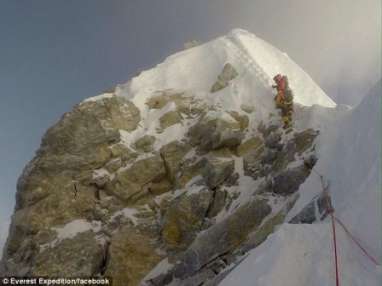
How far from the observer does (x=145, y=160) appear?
32.6m

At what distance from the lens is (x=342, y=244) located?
1074 centimetres

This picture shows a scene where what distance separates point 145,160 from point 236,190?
865 centimetres

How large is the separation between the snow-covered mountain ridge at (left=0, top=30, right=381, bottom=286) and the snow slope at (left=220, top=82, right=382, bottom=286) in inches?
68.1

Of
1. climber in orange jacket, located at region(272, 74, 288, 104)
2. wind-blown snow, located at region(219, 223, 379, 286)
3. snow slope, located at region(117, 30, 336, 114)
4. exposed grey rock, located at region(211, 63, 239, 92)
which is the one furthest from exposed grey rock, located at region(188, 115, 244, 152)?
wind-blown snow, located at region(219, 223, 379, 286)

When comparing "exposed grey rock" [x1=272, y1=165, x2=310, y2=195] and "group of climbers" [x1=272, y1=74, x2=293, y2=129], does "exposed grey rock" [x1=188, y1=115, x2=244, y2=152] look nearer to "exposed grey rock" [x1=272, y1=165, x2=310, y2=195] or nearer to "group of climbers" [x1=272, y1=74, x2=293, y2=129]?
"group of climbers" [x1=272, y1=74, x2=293, y2=129]

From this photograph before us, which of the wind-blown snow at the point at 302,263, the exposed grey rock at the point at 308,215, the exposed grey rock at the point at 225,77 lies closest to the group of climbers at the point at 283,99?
the exposed grey rock at the point at 225,77

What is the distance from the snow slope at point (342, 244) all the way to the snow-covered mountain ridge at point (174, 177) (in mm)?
1731

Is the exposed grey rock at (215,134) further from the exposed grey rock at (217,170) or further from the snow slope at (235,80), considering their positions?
the snow slope at (235,80)

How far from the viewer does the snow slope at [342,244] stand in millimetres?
9750

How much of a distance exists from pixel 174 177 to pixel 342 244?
2171cm

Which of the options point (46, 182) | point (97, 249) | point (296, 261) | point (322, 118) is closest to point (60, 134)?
point (46, 182)

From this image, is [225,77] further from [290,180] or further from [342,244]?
[342,244]

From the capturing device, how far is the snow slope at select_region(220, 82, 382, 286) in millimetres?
9750

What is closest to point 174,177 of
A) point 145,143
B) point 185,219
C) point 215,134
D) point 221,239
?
point 145,143
